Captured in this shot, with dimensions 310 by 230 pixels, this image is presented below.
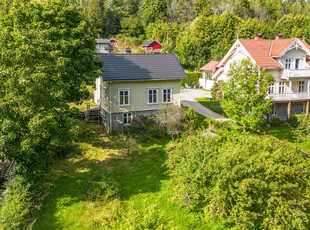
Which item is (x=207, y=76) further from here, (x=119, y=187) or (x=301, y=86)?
(x=119, y=187)

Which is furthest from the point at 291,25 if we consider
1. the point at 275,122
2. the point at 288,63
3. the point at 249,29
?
the point at 275,122

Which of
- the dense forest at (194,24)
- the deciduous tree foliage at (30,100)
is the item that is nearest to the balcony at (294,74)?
the deciduous tree foliage at (30,100)

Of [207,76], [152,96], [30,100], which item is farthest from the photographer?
Result: [207,76]

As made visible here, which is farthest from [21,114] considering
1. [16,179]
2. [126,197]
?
[126,197]

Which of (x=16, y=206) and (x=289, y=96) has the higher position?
(x=289, y=96)

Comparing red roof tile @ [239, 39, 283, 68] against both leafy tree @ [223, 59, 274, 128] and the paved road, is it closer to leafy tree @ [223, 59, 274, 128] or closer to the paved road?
leafy tree @ [223, 59, 274, 128]

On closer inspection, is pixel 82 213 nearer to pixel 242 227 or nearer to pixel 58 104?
pixel 58 104

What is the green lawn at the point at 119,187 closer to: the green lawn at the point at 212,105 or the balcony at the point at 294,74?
the green lawn at the point at 212,105
